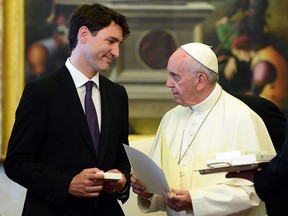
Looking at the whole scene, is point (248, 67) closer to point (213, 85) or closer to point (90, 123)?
point (213, 85)

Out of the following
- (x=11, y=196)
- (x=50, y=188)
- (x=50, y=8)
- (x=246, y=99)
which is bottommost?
(x=11, y=196)

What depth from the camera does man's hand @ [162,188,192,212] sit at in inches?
115

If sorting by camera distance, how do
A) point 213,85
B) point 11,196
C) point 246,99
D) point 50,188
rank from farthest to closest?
point 11,196 < point 246,99 < point 213,85 < point 50,188

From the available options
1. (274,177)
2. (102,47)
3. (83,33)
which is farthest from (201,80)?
(274,177)

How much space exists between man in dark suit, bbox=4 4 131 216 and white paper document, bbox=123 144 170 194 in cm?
9

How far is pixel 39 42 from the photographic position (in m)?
4.41

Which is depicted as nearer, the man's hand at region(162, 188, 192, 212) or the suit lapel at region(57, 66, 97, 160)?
the man's hand at region(162, 188, 192, 212)

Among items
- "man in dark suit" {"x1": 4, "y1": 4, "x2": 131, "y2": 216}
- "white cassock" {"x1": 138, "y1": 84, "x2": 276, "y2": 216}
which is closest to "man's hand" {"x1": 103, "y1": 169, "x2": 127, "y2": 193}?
"man in dark suit" {"x1": 4, "y1": 4, "x2": 131, "y2": 216}

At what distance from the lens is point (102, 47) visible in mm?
3168

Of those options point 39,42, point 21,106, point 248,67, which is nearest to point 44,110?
point 21,106

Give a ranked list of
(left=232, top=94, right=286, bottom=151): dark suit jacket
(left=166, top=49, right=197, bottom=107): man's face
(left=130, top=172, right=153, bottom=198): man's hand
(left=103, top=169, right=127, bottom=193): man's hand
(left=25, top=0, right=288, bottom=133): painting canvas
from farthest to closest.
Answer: (left=25, top=0, right=288, bottom=133): painting canvas, (left=232, top=94, right=286, bottom=151): dark suit jacket, (left=166, top=49, right=197, bottom=107): man's face, (left=130, top=172, right=153, bottom=198): man's hand, (left=103, top=169, right=127, bottom=193): man's hand

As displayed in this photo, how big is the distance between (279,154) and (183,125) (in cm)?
116

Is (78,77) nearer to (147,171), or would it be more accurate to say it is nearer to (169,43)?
(147,171)

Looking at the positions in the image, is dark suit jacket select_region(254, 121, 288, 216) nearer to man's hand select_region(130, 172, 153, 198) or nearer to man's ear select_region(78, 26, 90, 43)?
man's hand select_region(130, 172, 153, 198)
